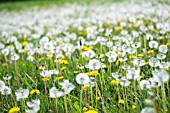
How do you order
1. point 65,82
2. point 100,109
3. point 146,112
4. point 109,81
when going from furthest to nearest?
point 109,81, point 100,109, point 65,82, point 146,112

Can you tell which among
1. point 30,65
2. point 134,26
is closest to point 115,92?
point 30,65

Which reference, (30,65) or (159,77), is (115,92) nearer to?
(159,77)

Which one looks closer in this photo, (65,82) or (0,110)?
(65,82)

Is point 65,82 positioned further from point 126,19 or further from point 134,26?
point 126,19

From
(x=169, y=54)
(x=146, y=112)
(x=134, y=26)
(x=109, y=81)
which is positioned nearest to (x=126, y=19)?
(x=134, y=26)

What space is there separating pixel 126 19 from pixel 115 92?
2.86 meters

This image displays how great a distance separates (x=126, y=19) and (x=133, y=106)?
3.16 m

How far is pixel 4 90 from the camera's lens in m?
1.58

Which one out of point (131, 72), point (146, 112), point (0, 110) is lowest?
point (0, 110)

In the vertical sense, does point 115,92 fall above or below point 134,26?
below

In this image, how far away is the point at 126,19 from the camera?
14.5ft

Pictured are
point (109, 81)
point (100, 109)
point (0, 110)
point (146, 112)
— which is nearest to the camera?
point (146, 112)

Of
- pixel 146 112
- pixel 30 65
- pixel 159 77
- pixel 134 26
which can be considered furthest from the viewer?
pixel 134 26

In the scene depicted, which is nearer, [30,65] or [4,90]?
[4,90]
